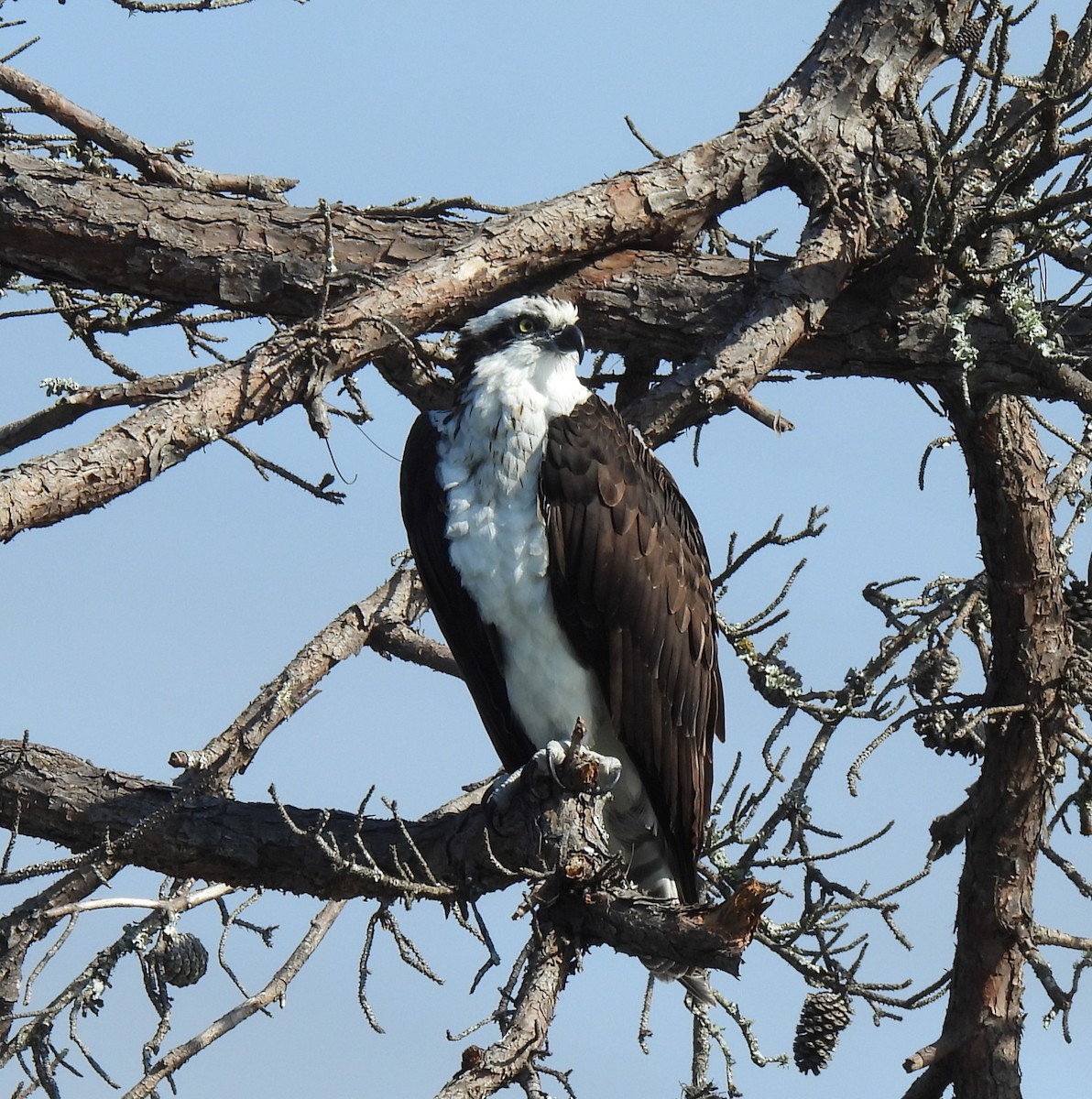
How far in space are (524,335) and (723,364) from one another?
65 centimetres

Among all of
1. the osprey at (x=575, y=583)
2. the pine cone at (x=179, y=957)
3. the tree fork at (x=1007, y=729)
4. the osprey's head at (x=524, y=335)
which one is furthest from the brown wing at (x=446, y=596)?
the tree fork at (x=1007, y=729)

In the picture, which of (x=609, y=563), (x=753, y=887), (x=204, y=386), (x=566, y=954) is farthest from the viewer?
(x=609, y=563)

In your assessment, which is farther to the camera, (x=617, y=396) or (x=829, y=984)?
(x=617, y=396)

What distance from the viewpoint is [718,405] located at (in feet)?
16.2

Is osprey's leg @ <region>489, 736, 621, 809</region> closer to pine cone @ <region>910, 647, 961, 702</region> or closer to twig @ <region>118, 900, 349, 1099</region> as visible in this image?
twig @ <region>118, 900, 349, 1099</region>

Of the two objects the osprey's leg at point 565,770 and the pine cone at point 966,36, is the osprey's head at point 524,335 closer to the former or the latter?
the osprey's leg at point 565,770

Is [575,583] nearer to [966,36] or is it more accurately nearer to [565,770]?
[565,770]

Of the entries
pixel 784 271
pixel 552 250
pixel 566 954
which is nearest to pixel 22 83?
pixel 552 250

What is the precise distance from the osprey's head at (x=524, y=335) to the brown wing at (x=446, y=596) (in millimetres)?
308

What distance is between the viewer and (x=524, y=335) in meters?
4.81

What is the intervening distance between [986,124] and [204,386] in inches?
98.2

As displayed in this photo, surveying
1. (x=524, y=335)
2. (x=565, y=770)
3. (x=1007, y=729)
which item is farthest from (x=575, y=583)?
(x=1007, y=729)

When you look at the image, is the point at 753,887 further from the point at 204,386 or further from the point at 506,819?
the point at 204,386

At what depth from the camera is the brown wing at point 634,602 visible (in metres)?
4.42
